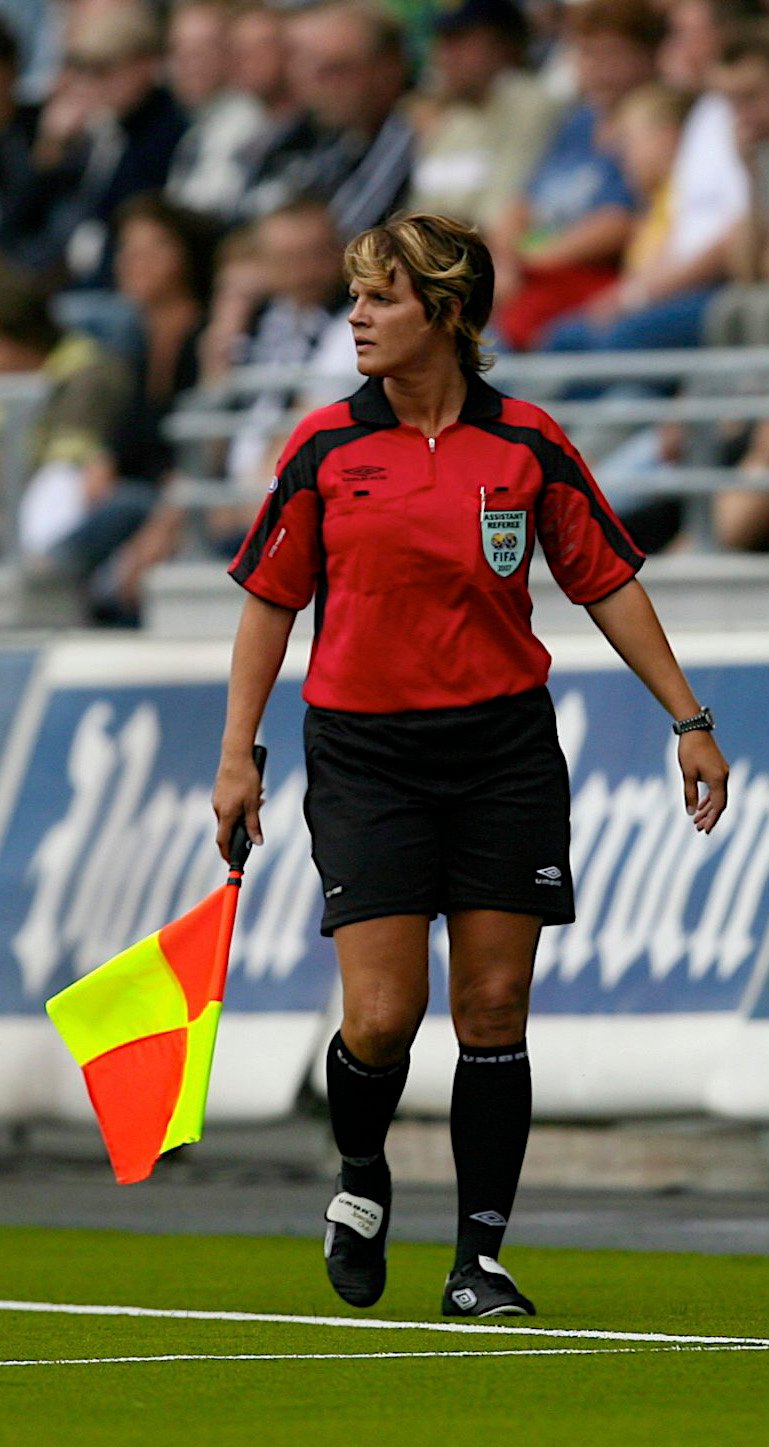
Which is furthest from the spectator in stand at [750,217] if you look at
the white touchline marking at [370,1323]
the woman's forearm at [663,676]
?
the white touchline marking at [370,1323]

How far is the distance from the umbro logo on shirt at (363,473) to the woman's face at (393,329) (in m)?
0.20

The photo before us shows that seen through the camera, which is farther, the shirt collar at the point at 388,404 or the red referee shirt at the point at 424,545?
the shirt collar at the point at 388,404

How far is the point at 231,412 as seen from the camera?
13.9 m

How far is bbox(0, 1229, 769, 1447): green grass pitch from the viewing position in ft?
14.9

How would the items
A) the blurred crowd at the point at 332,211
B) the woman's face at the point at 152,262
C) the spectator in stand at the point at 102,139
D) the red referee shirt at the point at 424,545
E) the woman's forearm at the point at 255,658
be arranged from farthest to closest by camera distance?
the spectator in stand at the point at 102,139
the woman's face at the point at 152,262
the blurred crowd at the point at 332,211
the woman's forearm at the point at 255,658
the red referee shirt at the point at 424,545

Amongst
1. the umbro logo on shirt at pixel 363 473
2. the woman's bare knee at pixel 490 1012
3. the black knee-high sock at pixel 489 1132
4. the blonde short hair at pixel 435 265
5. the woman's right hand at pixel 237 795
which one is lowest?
the black knee-high sock at pixel 489 1132

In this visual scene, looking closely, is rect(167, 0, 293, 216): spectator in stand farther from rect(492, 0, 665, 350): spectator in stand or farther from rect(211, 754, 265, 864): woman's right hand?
rect(211, 754, 265, 864): woman's right hand

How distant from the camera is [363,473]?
599cm

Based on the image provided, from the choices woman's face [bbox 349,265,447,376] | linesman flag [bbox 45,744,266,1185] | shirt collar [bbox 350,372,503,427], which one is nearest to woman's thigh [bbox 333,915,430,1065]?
linesman flag [bbox 45,744,266,1185]

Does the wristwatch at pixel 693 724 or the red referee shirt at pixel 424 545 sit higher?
the red referee shirt at pixel 424 545

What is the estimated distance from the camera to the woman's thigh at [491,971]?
5984mm

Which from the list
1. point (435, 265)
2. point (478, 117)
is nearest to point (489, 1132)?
point (435, 265)

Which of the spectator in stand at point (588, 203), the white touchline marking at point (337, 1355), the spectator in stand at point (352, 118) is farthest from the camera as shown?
the spectator in stand at point (352, 118)

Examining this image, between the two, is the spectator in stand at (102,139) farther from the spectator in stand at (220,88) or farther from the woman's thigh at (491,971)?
the woman's thigh at (491,971)
